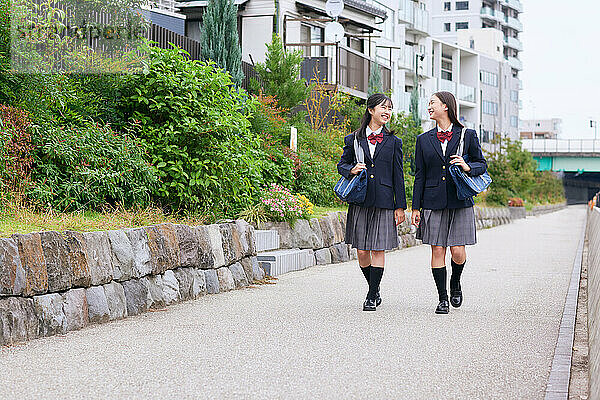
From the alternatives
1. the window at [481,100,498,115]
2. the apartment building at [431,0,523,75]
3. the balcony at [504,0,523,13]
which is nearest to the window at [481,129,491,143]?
the window at [481,100,498,115]

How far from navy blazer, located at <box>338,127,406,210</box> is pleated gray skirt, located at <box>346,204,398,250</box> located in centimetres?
10

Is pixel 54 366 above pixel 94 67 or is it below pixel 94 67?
below

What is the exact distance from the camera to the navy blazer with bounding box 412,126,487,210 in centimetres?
787

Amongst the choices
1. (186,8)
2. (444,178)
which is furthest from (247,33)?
(444,178)

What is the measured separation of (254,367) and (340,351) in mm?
806

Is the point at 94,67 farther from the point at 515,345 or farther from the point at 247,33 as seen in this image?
the point at 247,33

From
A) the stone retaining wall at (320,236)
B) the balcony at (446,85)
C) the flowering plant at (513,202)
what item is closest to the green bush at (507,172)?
the flowering plant at (513,202)

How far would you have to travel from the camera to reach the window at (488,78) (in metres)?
75.9

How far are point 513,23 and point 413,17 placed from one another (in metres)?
43.8

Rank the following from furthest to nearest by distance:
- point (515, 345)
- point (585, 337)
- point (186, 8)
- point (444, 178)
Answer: point (186, 8) < point (444, 178) < point (585, 337) < point (515, 345)

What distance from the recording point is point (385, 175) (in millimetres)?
8008

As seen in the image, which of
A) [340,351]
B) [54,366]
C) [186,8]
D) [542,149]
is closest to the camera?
[54,366]

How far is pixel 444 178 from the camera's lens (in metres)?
7.85

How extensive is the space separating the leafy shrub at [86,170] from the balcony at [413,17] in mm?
43065
